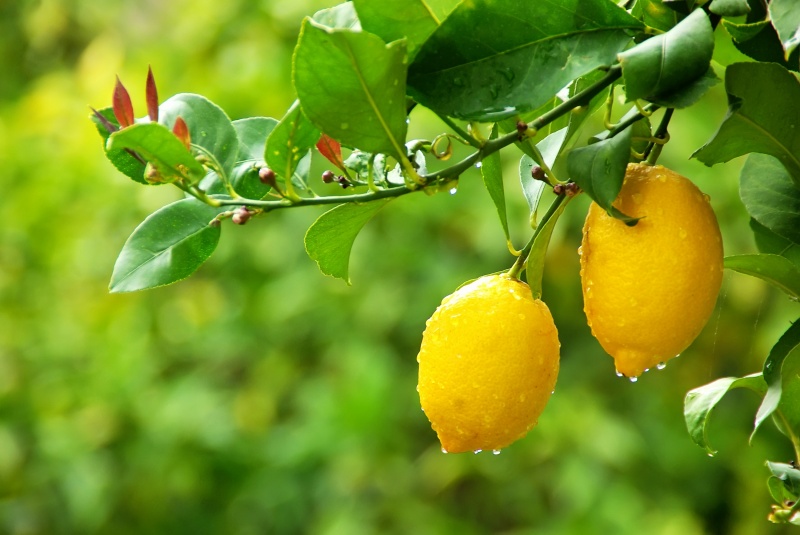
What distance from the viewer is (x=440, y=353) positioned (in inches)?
19.6

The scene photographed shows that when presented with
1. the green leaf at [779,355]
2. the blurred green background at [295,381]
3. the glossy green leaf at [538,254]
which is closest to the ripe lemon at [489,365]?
the glossy green leaf at [538,254]

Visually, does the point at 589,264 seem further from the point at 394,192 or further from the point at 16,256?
the point at 16,256

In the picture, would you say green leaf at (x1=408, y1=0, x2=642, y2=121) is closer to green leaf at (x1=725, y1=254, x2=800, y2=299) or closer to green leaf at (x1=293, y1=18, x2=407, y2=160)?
green leaf at (x1=293, y1=18, x2=407, y2=160)

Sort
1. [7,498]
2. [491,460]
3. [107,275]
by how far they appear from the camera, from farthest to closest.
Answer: [107,275] → [7,498] → [491,460]

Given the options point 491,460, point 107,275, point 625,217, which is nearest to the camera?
point 625,217

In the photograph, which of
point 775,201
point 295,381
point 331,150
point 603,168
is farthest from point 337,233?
point 295,381

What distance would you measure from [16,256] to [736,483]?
1.62 metres

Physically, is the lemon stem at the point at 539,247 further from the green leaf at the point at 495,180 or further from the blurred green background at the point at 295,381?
the blurred green background at the point at 295,381

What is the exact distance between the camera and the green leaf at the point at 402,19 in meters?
0.40

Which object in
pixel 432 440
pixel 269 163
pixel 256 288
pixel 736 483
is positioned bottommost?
pixel 736 483

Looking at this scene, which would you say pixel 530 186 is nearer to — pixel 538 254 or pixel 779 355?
pixel 538 254

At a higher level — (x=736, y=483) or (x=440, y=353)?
(x=440, y=353)

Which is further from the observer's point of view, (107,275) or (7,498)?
(107,275)

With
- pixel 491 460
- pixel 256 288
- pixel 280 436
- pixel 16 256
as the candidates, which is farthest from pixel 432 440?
pixel 16 256
